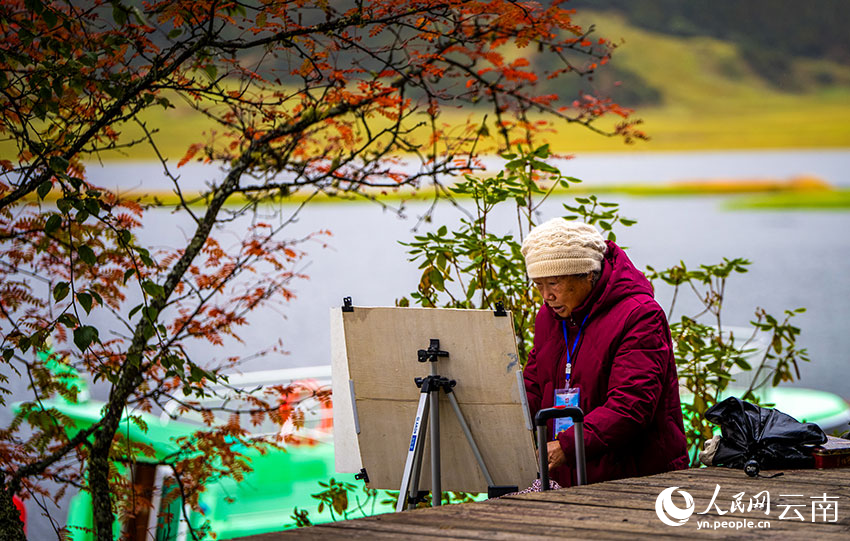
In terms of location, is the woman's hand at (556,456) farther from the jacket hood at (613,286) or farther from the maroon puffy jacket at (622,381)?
the jacket hood at (613,286)

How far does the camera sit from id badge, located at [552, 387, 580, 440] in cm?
264

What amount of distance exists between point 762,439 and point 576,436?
21.1 inches

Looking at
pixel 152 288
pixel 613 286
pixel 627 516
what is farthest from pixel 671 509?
pixel 152 288

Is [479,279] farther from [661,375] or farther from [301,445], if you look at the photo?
[301,445]

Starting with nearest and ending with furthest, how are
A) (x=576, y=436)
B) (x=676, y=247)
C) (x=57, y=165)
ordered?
(x=576, y=436) < (x=57, y=165) < (x=676, y=247)

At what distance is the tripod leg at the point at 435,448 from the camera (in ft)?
Answer: 8.57

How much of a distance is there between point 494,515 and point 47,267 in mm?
2246

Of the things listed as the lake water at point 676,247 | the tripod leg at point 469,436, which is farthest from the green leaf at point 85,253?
the lake water at point 676,247

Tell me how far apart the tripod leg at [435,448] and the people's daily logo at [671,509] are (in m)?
0.66

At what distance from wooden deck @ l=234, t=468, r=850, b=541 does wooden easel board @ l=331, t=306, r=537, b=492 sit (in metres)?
0.38

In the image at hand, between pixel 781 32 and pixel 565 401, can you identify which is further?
pixel 781 32

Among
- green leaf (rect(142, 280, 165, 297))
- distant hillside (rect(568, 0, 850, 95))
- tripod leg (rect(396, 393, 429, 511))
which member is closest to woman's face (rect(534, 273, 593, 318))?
tripod leg (rect(396, 393, 429, 511))

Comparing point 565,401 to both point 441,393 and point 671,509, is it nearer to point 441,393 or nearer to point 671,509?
point 441,393

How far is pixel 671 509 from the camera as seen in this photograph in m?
2.07
